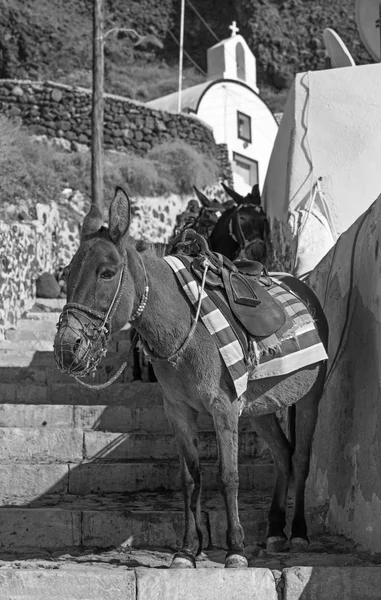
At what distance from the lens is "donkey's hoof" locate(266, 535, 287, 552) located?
5.53m

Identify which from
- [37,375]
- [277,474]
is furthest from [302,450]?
[37,375]

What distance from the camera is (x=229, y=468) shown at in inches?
192

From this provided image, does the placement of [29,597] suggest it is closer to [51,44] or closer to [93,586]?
[93,586]

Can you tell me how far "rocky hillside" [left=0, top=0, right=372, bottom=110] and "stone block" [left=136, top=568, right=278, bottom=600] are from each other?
41413mm

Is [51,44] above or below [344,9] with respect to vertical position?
below

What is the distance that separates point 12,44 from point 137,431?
42290 millimetres

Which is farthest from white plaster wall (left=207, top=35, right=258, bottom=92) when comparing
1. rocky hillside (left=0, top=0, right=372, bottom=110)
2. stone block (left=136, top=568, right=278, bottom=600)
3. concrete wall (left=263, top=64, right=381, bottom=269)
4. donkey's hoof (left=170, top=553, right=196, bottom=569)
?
stone block (left=136, top=568, right=278, bottom=600)

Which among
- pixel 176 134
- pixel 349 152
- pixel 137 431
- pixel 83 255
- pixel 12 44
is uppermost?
pixel 12 44

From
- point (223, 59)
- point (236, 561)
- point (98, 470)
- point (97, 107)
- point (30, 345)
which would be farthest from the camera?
point (223, 59)

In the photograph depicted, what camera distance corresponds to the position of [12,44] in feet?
154

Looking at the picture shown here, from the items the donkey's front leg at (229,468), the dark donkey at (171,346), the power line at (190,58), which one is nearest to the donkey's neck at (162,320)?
the dark donkey at (171,346)

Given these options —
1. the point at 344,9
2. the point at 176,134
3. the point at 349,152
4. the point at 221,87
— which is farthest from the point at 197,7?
the point at 349,152

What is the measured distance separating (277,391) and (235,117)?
91.9 feet

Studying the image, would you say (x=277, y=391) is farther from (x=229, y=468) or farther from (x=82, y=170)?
(x=82, y=170)
